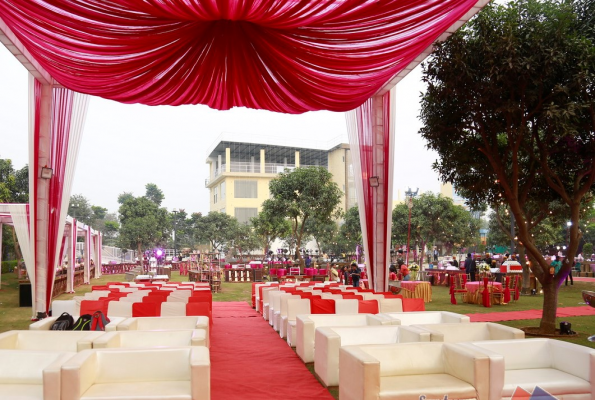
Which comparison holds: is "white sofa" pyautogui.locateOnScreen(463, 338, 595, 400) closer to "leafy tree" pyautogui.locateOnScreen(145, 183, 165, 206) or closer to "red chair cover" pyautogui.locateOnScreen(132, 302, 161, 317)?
"red chair cover" pyautogui.locateOnScreen(132, 302, 161, 317)

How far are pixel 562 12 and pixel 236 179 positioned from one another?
4033cm

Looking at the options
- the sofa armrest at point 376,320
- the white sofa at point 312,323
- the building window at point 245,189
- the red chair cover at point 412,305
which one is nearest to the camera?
the sofa armrest at point 376,320

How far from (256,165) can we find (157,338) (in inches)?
1758

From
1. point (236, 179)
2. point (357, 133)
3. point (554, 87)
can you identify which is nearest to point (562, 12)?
point (554, 87)

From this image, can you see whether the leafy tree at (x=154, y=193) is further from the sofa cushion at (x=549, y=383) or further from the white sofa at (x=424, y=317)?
the sofa cushion at (x=549, y=383)

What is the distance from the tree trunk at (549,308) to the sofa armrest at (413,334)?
4011 millimetres

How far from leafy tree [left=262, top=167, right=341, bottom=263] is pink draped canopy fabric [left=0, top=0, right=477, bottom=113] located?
532 inches

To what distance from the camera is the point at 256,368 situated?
6.20m

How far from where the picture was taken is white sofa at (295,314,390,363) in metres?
6.36

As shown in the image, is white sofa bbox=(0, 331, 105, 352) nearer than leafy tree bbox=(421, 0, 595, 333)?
Yes

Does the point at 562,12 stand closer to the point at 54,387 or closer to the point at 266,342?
the point at 266,342

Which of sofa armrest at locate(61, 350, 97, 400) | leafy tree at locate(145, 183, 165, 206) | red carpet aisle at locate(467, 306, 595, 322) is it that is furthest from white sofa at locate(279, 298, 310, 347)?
leafy tree at locate(145, 183, 165, 206)

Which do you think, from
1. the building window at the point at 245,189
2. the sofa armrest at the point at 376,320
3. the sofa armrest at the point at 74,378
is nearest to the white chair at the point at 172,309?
the sofa armrest at the point at 376,320

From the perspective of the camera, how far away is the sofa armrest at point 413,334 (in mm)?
5266
